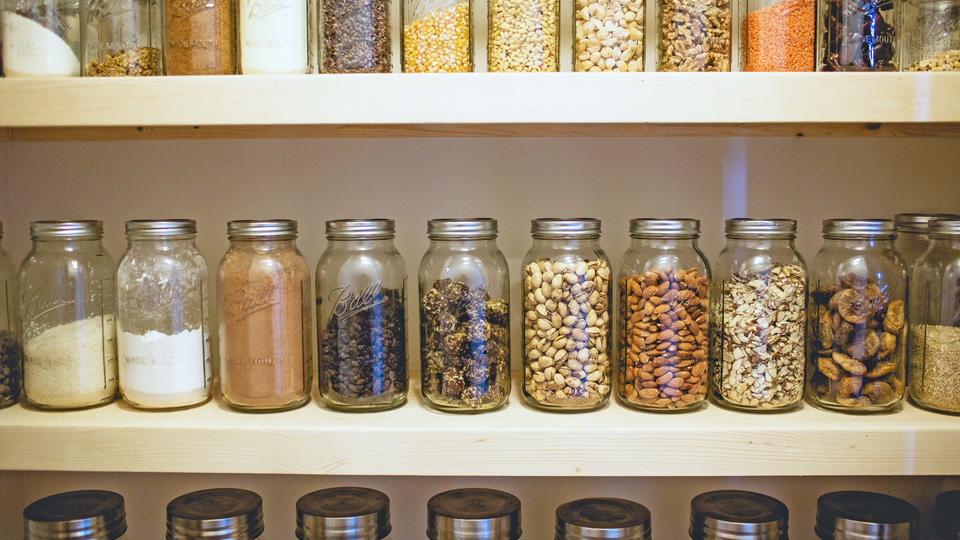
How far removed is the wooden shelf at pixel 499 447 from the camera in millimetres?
880

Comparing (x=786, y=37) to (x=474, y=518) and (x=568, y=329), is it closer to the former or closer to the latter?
(x=568, y=329)

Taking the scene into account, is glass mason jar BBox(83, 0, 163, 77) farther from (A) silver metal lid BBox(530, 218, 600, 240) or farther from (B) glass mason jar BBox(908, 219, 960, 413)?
(B) glass mason jar BBox(908, 219, 960, 413)

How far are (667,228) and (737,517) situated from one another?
0.38 metres

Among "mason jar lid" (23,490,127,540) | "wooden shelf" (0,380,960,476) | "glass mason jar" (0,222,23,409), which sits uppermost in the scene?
"glass mason jar" (0,222,23,409)

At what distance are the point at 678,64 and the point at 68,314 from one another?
812 mm

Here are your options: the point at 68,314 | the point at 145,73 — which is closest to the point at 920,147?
the point at 145,73

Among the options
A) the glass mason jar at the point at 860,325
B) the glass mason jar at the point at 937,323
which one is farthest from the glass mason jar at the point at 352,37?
the glass mason jar at the point at 937,323

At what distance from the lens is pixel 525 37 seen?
0.96 meters

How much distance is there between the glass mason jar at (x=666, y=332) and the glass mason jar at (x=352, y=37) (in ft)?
1.27

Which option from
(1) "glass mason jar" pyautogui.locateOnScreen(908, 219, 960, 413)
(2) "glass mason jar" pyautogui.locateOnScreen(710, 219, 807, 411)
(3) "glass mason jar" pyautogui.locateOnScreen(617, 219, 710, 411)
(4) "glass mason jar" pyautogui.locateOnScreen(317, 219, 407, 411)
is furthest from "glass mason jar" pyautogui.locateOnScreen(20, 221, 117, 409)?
(1) "glass mason jar" pyautogui.locateOnScreen(908, 219, 960, 413)

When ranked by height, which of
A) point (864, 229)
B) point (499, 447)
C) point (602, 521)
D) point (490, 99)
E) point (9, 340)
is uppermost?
point (490, 99)

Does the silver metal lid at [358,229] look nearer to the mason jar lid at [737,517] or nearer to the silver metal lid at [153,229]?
the silver metal lid at [153,229]

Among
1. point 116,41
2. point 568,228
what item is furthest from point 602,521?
point 116,41

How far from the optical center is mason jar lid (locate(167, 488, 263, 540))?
3.27 feet
